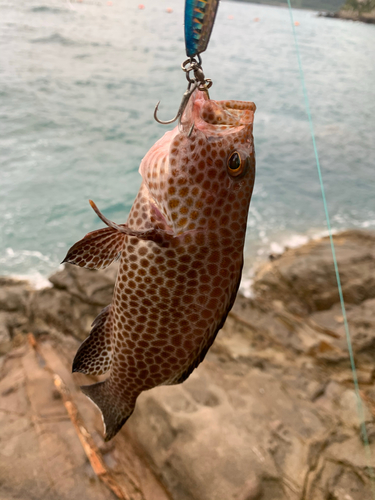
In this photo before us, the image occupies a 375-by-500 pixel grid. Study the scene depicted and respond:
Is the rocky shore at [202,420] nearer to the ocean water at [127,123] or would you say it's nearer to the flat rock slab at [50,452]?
the flat rock slab at [50,452]

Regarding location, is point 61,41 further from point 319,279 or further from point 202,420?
point 202,420

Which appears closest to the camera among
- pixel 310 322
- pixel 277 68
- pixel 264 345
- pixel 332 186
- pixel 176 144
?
pixel 176 144

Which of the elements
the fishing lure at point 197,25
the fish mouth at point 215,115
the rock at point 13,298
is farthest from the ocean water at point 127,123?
the fishing lure at point 197,25

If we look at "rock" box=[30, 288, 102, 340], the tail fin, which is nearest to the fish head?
the tail fin

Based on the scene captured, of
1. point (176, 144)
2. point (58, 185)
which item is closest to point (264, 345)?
point (176, 144)

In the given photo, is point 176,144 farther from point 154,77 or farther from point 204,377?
point 154,77

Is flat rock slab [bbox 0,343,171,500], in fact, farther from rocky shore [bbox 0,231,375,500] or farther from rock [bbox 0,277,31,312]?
rock [bbox 0,277,31,312]

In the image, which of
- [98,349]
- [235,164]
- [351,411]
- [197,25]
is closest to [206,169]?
[235,164]
